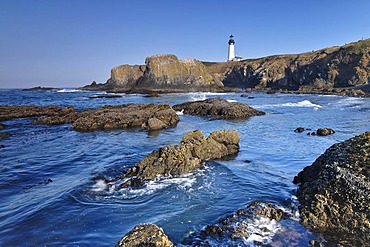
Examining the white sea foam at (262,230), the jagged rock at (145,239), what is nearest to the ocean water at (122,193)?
the white sea foam at (262,230)

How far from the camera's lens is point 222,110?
28.2m

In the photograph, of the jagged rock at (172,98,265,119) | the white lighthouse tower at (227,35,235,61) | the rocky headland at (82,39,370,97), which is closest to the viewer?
the jagged rock at (172,98,265,119)

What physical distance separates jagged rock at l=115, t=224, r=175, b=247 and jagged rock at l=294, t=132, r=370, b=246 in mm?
3347

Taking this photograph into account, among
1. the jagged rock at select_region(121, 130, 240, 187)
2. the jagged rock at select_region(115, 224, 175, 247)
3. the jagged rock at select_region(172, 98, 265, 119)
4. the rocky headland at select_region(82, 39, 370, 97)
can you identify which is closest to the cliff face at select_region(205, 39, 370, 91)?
the rocky headland at select_region(82, 39, 370, 97)

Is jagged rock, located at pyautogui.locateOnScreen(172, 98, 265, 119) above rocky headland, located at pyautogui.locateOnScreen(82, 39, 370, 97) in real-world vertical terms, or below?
below

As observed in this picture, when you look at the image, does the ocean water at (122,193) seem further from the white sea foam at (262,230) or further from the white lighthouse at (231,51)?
the white lighthouse at (231,51)

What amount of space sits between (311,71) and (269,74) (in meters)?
14.0

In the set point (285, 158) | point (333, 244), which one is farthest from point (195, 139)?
point (333, 244)

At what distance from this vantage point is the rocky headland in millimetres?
72125

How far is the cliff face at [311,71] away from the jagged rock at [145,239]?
76107 mm

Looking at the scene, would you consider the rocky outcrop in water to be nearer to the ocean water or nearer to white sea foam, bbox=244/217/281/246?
the ocean water

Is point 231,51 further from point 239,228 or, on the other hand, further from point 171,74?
point 239,228

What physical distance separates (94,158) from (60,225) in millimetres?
6406

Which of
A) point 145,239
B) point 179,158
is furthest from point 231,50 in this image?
point 145,239
